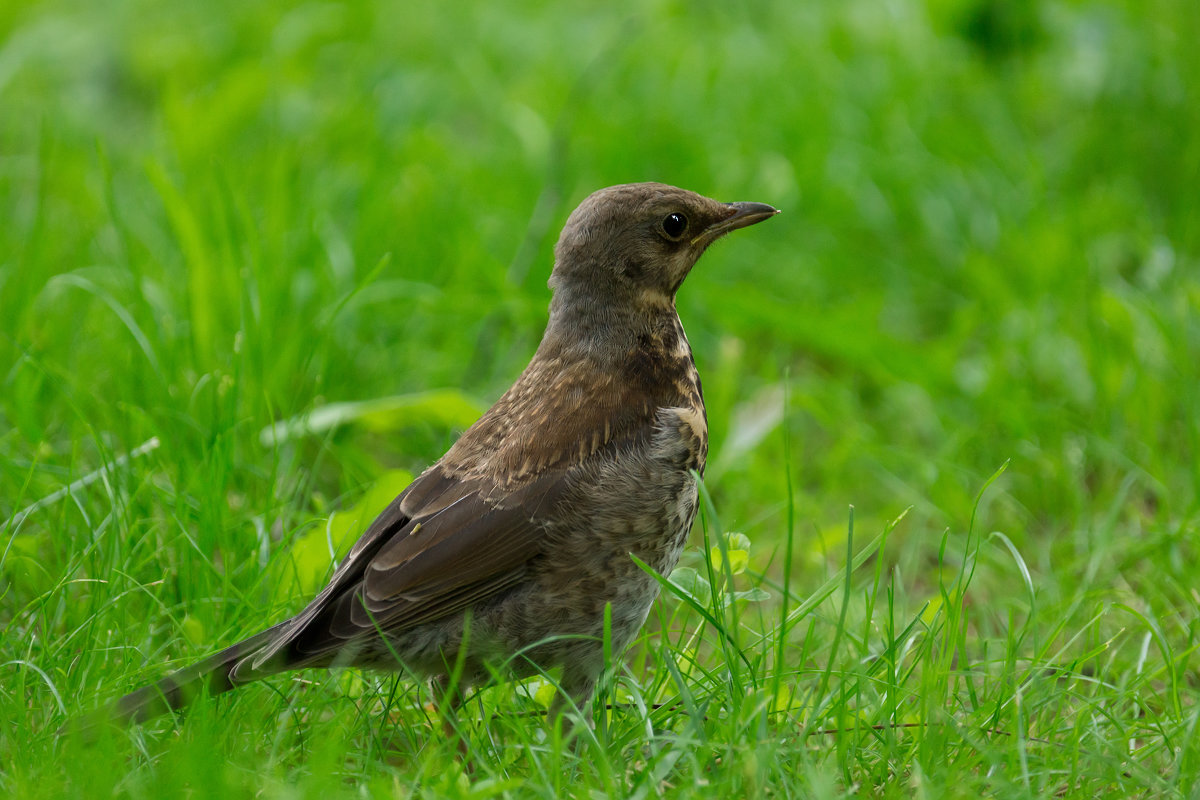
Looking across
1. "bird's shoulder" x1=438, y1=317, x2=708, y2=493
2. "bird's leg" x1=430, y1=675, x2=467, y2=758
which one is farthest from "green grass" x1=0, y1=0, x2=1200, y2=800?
"bird's shoulder" x1=438, y1=317, x2=708, y2=493

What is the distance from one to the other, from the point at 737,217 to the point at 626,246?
43 centimetres

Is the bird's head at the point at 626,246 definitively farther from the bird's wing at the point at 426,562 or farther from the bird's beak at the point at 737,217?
the bird's wing at the point at 426,562

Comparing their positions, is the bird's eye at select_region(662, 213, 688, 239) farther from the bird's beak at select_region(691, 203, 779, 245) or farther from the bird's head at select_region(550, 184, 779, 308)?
the bird's beak at select_region(691, 203, 779, 245)

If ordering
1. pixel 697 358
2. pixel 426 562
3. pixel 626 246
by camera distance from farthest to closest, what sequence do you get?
pixel 697 358
pixel 626 246
pixel 426 562

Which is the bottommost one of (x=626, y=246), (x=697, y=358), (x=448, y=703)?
(x=697, y=358)

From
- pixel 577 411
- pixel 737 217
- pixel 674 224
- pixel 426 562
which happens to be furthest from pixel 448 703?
pixel 737 217

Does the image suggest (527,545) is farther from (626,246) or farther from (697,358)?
(697,358)

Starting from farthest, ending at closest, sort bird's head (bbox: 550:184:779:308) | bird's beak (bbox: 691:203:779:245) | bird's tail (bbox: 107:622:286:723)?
bird's beak (bbox: 691:203:779:245) < bird's head (bbox: 550:184:779:308) < bird's tail (bbox: 107:622:286:723)

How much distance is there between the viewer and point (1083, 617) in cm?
409

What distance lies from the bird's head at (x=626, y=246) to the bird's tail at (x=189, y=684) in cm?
132

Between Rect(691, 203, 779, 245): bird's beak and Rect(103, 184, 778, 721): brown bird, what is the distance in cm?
51

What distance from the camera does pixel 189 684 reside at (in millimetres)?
3078

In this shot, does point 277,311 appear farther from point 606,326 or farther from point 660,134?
point 660,134

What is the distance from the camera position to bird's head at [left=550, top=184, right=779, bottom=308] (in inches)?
150
